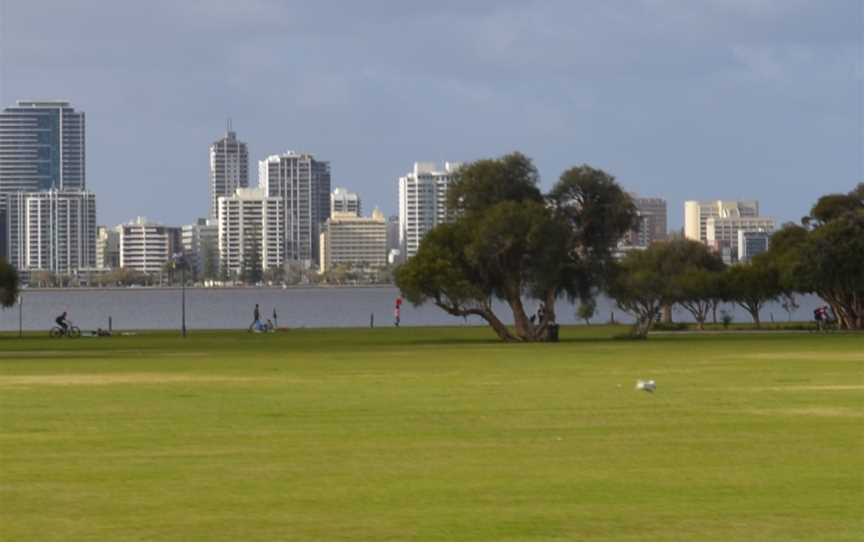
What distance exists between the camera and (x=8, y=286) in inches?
3809

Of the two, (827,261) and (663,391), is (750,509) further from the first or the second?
(827,261)

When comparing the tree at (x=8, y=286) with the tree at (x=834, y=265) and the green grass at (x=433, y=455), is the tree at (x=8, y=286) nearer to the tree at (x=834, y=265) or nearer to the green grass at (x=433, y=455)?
the tree at (x=834, y=265)

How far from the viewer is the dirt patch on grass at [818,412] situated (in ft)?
89.1

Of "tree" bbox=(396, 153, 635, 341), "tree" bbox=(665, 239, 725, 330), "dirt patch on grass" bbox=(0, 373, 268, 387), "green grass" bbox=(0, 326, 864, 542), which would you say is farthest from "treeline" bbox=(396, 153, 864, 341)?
"dirt patch on grass" bbox=(0, 373, 268, 387)

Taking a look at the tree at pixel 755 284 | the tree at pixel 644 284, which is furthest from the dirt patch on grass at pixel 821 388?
the tree at pixel 755 284

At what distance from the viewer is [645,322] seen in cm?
7656

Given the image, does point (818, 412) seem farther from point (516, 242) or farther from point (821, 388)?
point (516, 242)

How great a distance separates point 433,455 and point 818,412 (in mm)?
8574

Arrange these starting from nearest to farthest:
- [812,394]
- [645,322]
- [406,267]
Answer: [812,394] < [406,267] < [645,322]

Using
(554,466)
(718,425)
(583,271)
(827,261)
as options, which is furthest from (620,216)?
(554,466)

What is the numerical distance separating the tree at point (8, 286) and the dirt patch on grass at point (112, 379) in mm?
55063

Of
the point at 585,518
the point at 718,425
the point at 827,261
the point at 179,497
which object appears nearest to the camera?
the point at 585,518

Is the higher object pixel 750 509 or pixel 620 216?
pixel 620 216

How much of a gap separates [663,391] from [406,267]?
3811 centimetres
